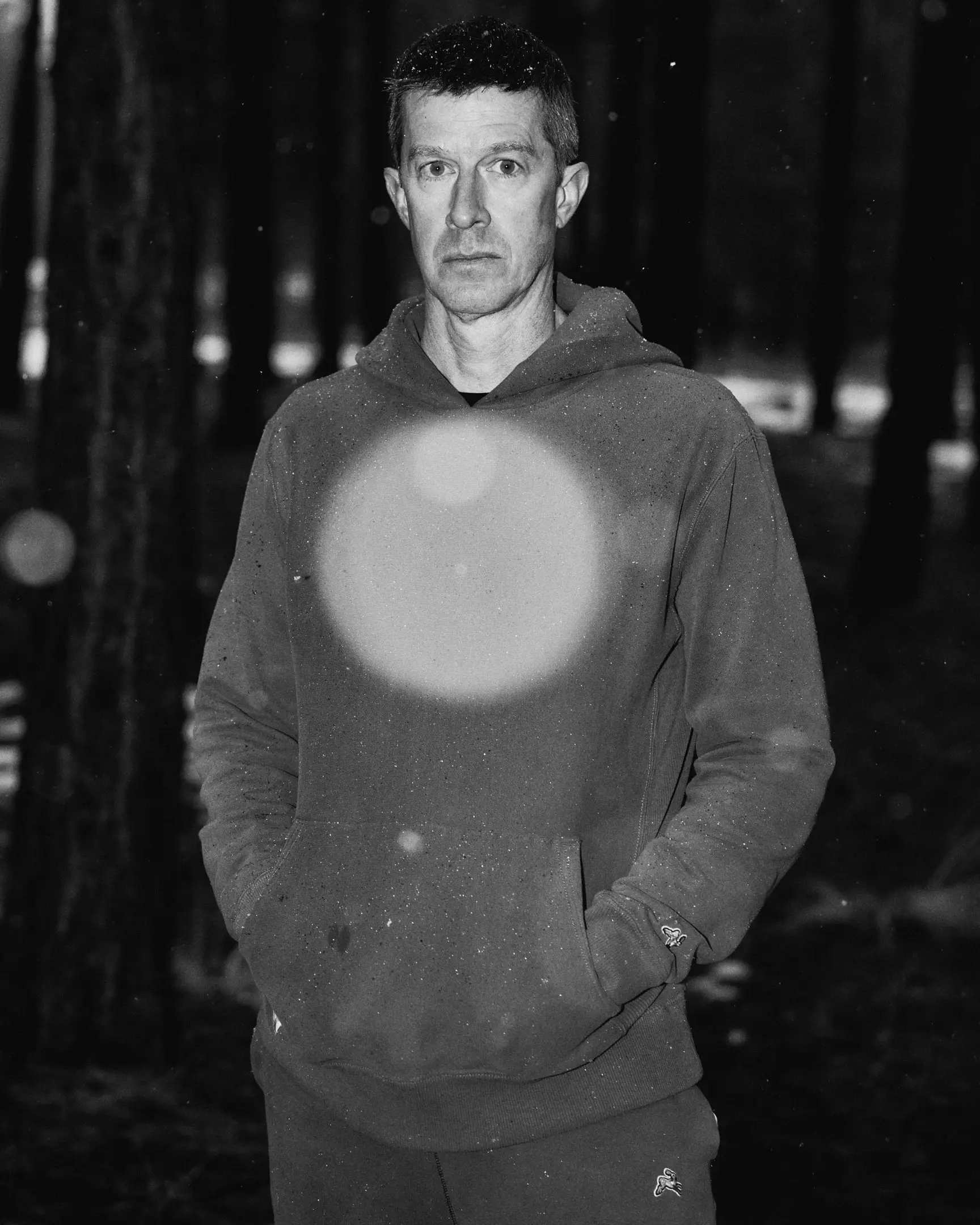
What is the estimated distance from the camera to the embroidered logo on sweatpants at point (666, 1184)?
9.83 ft

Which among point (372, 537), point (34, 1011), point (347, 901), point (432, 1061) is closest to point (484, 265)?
point (372, 537)

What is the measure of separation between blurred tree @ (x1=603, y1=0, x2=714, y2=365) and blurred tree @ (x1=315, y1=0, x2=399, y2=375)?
460 centimetres

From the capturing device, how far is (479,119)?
3166 mm

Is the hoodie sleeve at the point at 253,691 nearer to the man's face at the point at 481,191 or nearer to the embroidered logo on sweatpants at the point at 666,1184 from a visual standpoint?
the man's face at the point at 481,191

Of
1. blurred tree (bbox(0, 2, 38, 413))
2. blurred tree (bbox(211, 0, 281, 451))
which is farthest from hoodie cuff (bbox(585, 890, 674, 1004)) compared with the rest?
blurred tree (bbox(0, 2, 38, 413))

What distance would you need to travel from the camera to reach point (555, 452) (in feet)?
10.4

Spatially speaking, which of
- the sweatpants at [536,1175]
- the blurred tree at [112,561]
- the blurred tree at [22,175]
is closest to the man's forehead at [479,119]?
the sweatpants at [536,1175]

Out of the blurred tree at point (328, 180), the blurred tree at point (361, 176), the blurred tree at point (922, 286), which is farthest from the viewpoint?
the blurred tree at point (328, 180)

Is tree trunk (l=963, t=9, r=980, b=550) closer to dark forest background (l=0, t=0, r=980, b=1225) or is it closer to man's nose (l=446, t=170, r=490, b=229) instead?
dark forest background (l=0, t=0, r=980, b=1225)

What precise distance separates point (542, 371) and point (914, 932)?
21.8ft

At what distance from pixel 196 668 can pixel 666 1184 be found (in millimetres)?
9303

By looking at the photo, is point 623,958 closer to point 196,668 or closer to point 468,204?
point 468,204

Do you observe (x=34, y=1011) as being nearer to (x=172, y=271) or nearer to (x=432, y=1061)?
(x=172, y=271)

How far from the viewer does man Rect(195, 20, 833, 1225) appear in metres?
2.96
